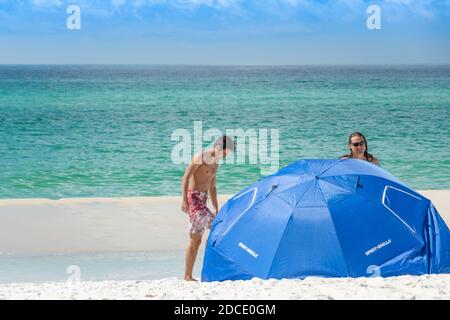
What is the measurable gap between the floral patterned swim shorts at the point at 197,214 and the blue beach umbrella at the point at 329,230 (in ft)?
0.72

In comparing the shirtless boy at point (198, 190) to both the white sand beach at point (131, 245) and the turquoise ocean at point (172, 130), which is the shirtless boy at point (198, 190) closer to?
the white sand beach at point (131, 245)

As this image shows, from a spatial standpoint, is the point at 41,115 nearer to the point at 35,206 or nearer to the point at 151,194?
the point at 151,194

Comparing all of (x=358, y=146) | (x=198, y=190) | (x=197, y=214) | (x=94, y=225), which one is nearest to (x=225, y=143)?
(x=198, y=190)

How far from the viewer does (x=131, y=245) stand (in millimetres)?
9688

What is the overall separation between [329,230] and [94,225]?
16.1 feet

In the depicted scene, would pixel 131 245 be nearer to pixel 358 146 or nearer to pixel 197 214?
pixel 197 214

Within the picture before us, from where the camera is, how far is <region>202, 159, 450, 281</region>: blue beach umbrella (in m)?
6.65

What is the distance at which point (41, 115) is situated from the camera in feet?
138

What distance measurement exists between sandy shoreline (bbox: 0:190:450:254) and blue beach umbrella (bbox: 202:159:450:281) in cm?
272

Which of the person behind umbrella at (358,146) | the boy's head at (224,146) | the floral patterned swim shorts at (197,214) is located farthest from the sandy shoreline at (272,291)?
the person behind umbrella at (358,146)

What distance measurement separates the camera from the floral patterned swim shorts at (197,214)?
7.40 meters

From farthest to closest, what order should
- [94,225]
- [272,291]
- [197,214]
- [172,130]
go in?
[172,130]
[94,225]
[197,214]
[272,291]
